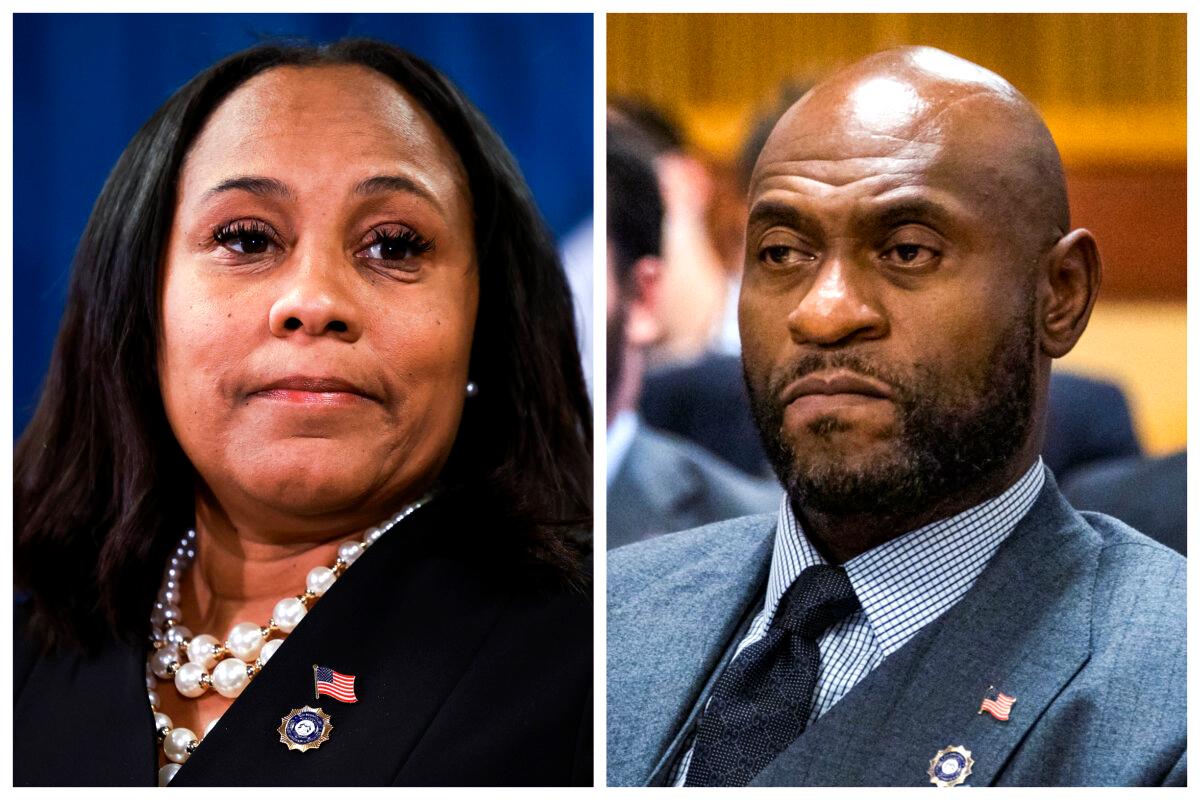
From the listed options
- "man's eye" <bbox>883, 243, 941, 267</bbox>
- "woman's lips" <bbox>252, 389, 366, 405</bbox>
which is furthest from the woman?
"man's eye" <bbox>883, 243, 941, 267</bbox>

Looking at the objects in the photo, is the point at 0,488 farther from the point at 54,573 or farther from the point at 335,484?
the point at 335,484

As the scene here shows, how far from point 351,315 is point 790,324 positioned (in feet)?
2.13

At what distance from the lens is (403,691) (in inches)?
87.5

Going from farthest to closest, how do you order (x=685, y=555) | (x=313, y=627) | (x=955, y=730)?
(x=685, y=555) → (x=313, y=627) → (x=955, y=730)

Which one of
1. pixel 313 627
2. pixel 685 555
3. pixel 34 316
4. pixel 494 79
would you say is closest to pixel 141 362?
pixel 34 316

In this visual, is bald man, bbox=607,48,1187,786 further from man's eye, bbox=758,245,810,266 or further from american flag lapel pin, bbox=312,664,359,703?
american flag lapel pin, bbox=312,664,359,703

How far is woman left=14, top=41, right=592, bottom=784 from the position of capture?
2227 mm

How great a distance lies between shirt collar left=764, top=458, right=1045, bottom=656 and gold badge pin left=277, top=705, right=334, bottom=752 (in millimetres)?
798

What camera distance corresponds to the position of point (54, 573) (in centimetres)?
A: 248

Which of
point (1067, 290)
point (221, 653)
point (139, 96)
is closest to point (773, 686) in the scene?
point (1067, 290)

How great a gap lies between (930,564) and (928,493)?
4.0 inches

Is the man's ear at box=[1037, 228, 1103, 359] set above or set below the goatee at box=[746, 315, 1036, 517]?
above

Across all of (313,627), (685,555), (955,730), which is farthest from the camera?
(685,555)

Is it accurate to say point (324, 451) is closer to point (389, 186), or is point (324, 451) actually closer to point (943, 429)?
point (389, 186)
